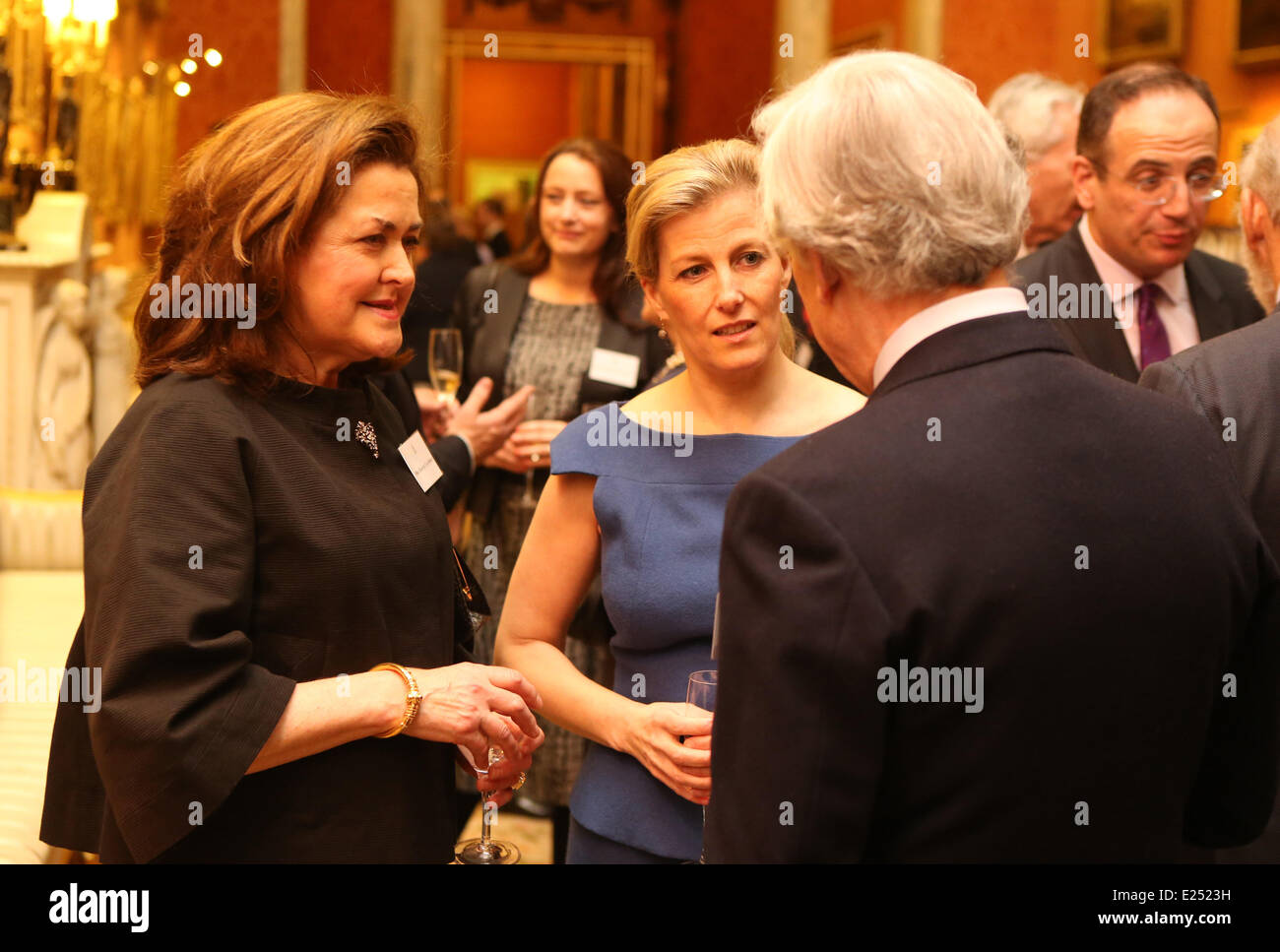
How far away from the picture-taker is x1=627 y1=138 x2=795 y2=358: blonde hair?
2.07 metres

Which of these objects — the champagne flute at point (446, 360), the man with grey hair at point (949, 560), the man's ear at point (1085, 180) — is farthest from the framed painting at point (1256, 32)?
the man with grey hair at point (949, 560)

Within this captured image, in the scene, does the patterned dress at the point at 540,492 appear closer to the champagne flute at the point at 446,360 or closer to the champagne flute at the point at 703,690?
the champagne flute at the point at 446,360

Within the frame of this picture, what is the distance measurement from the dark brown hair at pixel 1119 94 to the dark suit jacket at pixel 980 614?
6.88ft

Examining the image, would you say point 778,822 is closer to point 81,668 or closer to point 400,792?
point 400,792

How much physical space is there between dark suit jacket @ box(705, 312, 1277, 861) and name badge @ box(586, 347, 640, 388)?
2.49m

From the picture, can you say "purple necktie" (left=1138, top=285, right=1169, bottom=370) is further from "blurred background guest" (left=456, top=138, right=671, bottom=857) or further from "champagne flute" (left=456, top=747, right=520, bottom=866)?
"champagne flute" (left=456, top=747, right=520, bottom=866)

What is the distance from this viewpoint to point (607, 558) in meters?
2.04

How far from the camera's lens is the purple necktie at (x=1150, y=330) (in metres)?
3.06

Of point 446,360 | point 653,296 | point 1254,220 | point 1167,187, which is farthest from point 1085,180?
point 446,360

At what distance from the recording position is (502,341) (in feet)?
12.6

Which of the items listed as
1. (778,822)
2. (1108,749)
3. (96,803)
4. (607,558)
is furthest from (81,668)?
(1108,749)

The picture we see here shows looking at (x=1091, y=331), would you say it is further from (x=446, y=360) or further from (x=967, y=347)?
(x=967, y=347)

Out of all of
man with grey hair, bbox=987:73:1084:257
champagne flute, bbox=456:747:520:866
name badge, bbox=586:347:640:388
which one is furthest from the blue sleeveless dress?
man with grey hair, bbox=987:73:1084:257
